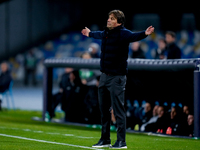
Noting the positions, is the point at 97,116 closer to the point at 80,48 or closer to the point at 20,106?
the point at 20,106

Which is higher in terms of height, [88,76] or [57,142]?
[88,76]

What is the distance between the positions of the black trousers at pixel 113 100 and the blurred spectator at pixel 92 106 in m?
4.37

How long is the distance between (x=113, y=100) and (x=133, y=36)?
963 mm

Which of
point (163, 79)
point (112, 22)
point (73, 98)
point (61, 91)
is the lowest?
point (73, 98)

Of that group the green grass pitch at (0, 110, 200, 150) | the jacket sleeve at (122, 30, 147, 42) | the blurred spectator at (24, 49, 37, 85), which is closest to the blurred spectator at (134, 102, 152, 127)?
the green grass pitch at (0, 110, 200, 150)

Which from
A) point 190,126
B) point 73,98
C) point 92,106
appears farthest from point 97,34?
point 73,98

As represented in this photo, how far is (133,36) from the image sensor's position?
6.32 meters

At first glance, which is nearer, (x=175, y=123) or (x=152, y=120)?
(x=175, y=123)

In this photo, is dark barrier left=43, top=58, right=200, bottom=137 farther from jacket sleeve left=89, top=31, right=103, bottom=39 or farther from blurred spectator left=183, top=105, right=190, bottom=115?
jacket sleeve left=89, top=31, right=103, bottom=39

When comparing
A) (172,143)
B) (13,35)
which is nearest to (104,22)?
(13,35)

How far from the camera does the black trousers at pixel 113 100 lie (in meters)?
6.41

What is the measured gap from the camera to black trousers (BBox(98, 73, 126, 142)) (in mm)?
6410

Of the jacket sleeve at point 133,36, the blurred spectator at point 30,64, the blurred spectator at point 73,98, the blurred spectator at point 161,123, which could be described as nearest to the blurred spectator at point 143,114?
the blurred spectator at point 161,123

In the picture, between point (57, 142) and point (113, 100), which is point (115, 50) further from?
point (57, 142)
